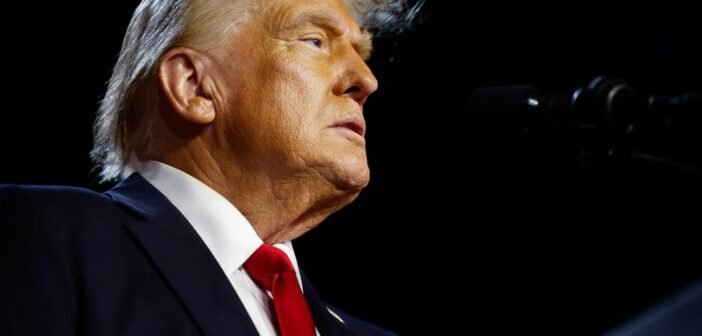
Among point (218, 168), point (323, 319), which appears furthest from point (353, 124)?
point (323, 319)

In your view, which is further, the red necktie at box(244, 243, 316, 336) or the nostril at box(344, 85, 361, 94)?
the nostril at box(344, 85, 361, 94)

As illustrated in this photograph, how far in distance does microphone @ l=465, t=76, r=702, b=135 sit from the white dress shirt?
589 millimetres

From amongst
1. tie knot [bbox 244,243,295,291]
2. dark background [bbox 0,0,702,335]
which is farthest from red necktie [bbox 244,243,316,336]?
dark background [bbox 0,0,702,335]

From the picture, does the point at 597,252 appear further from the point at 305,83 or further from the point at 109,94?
the point at 109,94

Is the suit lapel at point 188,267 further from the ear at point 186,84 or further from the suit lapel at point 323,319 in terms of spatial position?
the suit lapel at point 323,319

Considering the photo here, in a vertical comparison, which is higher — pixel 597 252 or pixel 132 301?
pixel 132 301

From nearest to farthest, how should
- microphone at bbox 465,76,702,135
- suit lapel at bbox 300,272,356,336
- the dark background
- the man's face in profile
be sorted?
microphone at bbox 465,76,702,135 → the man's face in profile → suit lapel at bbox 300,272,356,336 → the dark background

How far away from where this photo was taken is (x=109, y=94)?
6.78 ft

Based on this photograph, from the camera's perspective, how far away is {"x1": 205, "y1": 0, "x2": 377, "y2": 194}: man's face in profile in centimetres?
182

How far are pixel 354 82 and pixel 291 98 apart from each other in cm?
17

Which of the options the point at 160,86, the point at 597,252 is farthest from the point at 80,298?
the point at 597,252

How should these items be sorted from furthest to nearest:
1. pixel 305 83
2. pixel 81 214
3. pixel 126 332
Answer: pixel 305 83 → pixel 81 214 → pixel 126 332

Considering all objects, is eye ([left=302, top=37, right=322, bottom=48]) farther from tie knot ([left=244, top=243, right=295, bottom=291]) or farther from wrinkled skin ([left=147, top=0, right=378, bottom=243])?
tie knot ([left=244, top=243, right=295, bottom=291])

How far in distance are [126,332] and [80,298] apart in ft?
0.32
